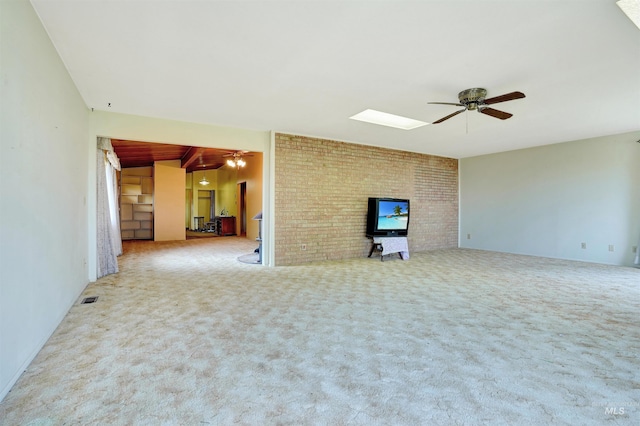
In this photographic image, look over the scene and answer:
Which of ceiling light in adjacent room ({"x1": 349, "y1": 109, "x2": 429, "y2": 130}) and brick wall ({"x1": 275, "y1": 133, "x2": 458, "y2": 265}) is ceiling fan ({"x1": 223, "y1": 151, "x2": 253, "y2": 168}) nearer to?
brick wall ({"x1": 275, "y1": 133, "x2": 458, "y2": 265})

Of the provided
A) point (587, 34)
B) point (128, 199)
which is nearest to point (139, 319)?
point (587, 34)

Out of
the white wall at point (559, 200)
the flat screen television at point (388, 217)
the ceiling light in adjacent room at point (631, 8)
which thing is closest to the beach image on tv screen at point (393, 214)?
the flat screen television at point (388, 217)

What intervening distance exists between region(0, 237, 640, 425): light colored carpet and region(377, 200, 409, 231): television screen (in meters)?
2.48

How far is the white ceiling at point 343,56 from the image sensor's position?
7.25 ft

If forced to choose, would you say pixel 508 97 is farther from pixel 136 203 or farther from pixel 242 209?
pixel 136 203

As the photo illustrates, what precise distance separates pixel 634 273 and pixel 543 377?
503cm

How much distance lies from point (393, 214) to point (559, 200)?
3.63 m

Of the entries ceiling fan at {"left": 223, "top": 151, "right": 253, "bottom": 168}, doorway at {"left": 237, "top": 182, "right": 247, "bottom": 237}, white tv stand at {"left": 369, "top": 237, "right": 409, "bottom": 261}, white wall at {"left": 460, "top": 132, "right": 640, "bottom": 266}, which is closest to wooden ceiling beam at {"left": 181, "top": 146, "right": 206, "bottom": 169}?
ceiling fan at {"left": 223, "top": 151, "right": 253, "bottom": 168}

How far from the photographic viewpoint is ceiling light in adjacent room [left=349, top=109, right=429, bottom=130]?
5070mm

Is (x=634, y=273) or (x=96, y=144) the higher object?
(x=96, y=144)

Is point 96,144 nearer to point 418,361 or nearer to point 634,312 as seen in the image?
point 418,361

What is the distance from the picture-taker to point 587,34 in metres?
2.46

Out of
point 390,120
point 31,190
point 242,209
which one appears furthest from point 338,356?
point 242,209

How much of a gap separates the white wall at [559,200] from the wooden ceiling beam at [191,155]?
24.4ft
